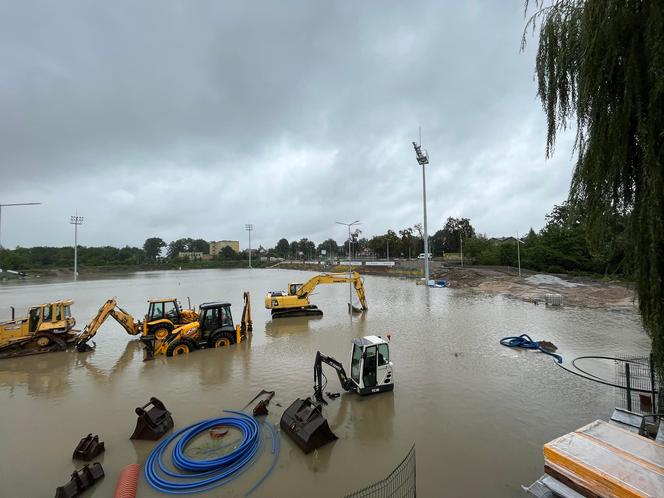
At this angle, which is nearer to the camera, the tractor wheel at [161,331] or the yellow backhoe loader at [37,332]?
the yellow backhoe loader at [37,332]

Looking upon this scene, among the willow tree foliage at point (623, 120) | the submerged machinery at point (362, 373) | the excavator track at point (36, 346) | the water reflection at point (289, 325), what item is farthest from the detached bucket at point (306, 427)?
the excavator track at point (36, 346)

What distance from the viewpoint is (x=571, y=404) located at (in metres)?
9.94

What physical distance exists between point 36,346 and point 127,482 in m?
15.5

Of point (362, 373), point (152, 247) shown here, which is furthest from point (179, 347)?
point (152, 247)

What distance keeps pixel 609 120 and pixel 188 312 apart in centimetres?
2188

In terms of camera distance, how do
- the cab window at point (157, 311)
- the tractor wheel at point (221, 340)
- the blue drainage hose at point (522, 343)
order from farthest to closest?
the cab window at point (157, 311) < the tractor wheel at point (221, 340) < the blue drainage hose at point (522, 343)

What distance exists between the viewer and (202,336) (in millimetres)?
16656

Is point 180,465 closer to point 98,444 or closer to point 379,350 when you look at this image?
point 98,444

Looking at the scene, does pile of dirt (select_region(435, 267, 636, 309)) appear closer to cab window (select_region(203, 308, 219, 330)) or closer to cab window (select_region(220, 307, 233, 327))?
cab window (select_region(220, 307, 233, 327))

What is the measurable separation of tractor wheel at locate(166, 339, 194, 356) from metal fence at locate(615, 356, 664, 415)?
16.6 metres

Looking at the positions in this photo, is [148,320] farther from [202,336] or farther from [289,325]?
[289,325]

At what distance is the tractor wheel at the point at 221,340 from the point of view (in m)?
16.7

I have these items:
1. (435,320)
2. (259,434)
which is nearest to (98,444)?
(259,434)

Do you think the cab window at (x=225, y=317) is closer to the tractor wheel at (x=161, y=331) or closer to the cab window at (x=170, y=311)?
the tractor wheel at (x=161, y=331)
